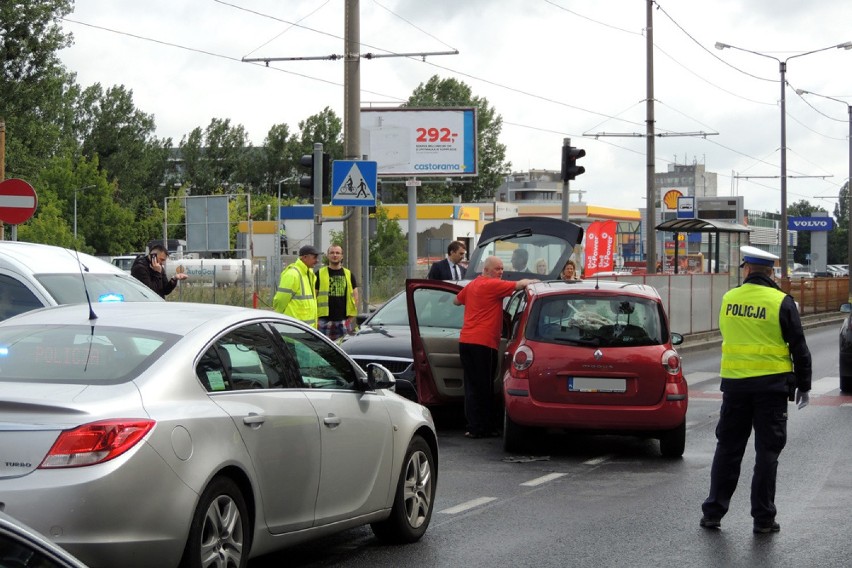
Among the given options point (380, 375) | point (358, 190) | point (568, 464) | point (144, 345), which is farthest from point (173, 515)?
point (358, 190)

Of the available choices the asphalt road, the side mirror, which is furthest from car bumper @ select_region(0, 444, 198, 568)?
the side mirror

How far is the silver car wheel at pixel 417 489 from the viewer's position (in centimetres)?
800

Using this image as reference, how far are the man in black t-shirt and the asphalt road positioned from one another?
7.64ft

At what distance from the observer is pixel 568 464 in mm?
11789

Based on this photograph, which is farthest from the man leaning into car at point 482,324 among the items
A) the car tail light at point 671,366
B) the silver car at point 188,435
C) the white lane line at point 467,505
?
the silver car at point 188,435

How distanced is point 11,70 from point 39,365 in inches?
1568

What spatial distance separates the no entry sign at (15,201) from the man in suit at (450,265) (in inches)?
219

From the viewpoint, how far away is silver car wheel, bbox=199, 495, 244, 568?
5844mm

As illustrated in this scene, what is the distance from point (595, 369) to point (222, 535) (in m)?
6.34

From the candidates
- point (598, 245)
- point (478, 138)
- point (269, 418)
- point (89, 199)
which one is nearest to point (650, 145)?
point (598, 245)

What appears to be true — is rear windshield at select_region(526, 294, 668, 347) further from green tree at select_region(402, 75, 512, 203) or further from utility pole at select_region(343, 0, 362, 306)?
green tree at select_region(402, 75, 512, 203)

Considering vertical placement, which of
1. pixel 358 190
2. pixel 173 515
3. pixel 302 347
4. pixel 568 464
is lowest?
pixel 568 464

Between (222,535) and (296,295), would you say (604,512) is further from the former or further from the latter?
(296,295)

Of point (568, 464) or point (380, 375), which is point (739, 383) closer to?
point (380, 375)
